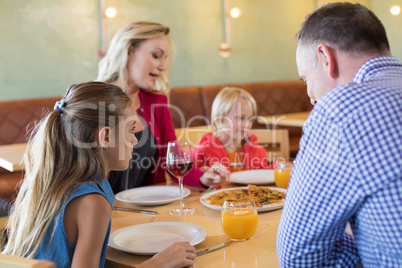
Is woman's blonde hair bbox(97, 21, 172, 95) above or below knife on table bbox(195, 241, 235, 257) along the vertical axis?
above

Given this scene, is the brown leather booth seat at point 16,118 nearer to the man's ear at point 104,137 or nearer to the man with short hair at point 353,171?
the man's ear at point 104,137

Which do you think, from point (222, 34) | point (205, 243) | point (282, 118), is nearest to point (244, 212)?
point (205, 243)

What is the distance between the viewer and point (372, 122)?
873 millimetres

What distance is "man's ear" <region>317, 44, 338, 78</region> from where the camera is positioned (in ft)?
3.67

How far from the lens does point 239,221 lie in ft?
4.17

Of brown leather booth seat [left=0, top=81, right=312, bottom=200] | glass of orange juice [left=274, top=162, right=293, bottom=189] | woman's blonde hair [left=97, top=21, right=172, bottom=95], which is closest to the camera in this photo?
glass of orange juice [left=274, top=162, right=293, bottom=189]

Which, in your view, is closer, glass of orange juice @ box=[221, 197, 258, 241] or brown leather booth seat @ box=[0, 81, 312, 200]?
glass of orange juice @ box=[221, 197, 258, 241]

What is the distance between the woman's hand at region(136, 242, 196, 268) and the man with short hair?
24cm

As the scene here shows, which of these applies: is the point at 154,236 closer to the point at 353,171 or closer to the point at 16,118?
the point at 353,171

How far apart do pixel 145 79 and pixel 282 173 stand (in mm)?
1056

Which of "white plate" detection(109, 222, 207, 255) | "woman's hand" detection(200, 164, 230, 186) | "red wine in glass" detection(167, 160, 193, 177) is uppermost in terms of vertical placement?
"red wine in glass" detection(167, 160, 193, 177)

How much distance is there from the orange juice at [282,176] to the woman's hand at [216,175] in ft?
0.67

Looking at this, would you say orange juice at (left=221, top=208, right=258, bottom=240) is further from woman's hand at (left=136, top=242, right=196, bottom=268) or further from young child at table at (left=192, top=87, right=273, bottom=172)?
young child at table at (left=192, top=87, right=273, bottom=172)

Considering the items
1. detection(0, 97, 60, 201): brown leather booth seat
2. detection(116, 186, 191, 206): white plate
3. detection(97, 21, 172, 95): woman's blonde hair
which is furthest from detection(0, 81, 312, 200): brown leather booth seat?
detection(116, 186, 191, 206): white plate
